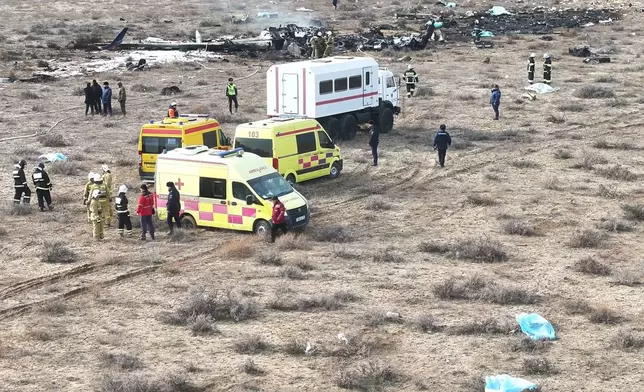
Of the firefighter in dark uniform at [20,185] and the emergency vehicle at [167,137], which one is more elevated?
the emergency vehicle at [167,137]

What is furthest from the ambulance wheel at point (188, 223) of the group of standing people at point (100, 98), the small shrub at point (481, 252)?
the group of standing people at point (100, 98)

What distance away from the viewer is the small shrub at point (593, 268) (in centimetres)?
2052

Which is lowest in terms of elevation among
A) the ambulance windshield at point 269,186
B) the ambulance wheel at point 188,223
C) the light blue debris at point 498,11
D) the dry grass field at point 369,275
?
the dry grass field at point 369,275

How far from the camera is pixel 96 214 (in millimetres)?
22984

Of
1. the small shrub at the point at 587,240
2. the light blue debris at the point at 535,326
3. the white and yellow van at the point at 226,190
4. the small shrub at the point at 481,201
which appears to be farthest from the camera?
the small shrub at the point at 481,201

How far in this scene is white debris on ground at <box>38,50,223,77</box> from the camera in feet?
165

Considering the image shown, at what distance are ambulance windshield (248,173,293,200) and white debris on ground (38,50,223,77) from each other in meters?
28.0

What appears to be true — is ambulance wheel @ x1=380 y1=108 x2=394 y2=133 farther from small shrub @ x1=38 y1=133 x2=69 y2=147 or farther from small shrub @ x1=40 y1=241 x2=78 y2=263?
small shrub @ x1=40 y1=241 x2=78 y2=263

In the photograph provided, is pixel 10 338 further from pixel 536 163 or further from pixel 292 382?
pixel 536 163

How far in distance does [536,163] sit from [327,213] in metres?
8.42

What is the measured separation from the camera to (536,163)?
3123 centimetres

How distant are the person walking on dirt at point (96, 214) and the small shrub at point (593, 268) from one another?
10.2 m

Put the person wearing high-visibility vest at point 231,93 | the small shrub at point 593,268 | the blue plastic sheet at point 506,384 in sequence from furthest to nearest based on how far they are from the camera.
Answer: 1. the person wearing high-visibility vest at point 231,93
2. the small shrub at point 593,268
3. the blue plastic sheet at point 506,384

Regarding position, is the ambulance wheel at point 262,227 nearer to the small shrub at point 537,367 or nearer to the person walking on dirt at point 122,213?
the person walking on dirt at point 122,213
